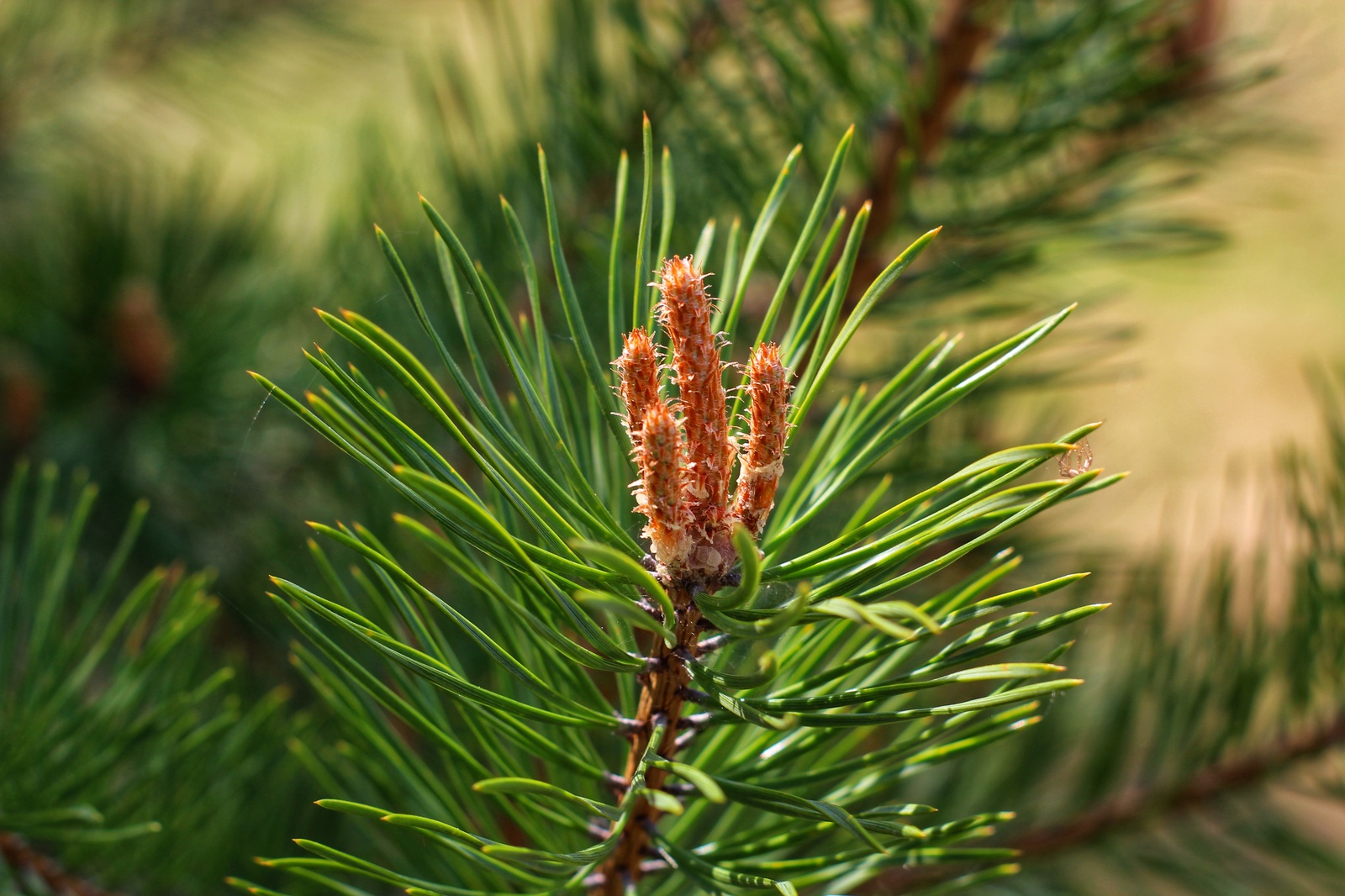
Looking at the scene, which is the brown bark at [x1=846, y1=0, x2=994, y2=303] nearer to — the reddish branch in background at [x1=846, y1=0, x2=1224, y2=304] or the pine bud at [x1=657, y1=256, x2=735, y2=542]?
the reddish branch in background at [x1=846, y1=0, x2=1224, y2=304]

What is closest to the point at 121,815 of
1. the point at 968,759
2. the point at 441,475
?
the point at 441,475

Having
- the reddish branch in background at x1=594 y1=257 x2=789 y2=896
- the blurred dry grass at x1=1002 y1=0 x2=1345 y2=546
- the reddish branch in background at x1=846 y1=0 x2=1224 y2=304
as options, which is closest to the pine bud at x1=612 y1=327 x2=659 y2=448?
the reddish branch in background at x1=594 y1=257 x2=789 y2=896

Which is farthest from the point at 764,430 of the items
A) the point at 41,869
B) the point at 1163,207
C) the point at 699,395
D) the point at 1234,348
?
the point at 1234,348

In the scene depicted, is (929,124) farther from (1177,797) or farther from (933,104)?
(1177,797)

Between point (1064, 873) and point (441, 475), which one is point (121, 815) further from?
point (1064, 873)

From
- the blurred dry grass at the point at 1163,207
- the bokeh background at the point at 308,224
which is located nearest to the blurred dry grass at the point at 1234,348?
the blurred dry grass at the point at 1163,207

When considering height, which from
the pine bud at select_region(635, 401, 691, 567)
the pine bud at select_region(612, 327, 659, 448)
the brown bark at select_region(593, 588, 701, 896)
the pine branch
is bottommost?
the pine branch
